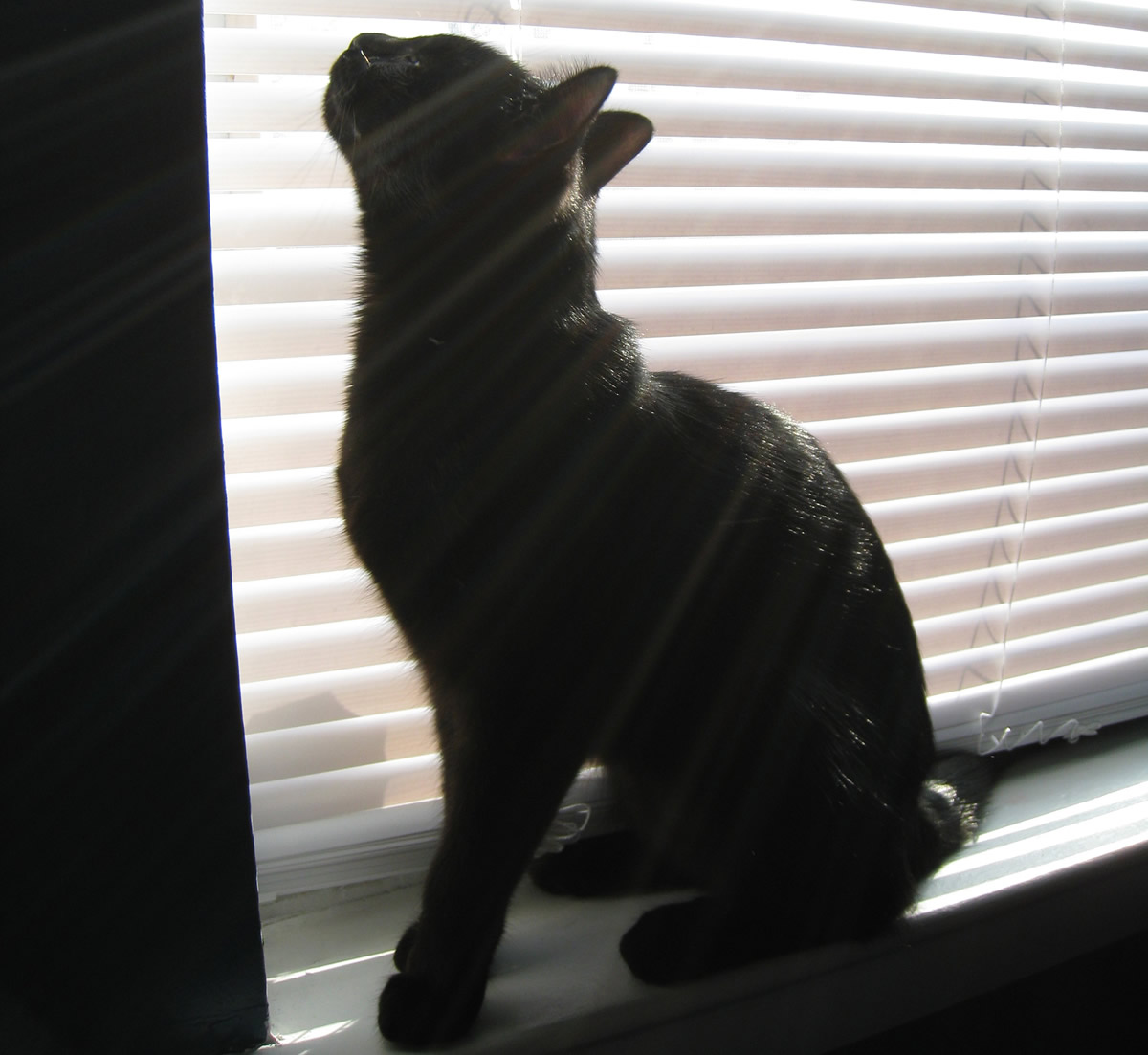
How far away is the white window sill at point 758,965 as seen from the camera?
27.3 inches

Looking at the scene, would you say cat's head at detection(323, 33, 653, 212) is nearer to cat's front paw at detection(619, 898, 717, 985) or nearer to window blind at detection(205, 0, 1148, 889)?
window blind at detection(205, 0, 1148, 889)

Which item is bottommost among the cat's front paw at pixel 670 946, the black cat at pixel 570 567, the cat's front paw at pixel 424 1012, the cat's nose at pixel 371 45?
the cat's front paw at pixel 670 946

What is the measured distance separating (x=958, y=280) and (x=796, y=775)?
650mm

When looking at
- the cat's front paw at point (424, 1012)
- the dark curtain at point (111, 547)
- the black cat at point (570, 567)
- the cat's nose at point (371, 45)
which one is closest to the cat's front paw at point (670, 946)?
the black cat at point (570, 567)

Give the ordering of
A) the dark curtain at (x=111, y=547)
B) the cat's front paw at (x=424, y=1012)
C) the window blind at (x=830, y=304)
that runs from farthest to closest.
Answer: the window blind at (x=830, y=304) < the cat's front paw at (x=424, y=1012) < the dark curtain at (x=111, y=547)

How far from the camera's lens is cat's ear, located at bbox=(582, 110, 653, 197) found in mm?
797

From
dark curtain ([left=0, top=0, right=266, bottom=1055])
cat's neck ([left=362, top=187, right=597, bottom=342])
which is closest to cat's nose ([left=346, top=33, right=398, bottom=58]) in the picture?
cat's neck ([left=362, top=187, right=597, bottom=342])

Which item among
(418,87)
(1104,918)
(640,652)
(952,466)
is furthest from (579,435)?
(1104,918)

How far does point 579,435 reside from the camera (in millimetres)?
Answer: 696

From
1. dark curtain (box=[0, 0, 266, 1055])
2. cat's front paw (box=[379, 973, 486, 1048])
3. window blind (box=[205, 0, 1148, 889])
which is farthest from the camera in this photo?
window blind (box=[205, 0, 1148, 889])

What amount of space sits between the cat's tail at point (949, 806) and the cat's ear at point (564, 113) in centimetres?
72

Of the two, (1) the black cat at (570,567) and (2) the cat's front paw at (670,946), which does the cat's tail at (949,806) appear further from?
(2) the cat's front paw at (670,946)

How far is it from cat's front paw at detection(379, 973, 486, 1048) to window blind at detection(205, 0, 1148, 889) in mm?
209

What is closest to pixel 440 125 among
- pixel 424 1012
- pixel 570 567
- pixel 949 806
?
pixel 570 567
